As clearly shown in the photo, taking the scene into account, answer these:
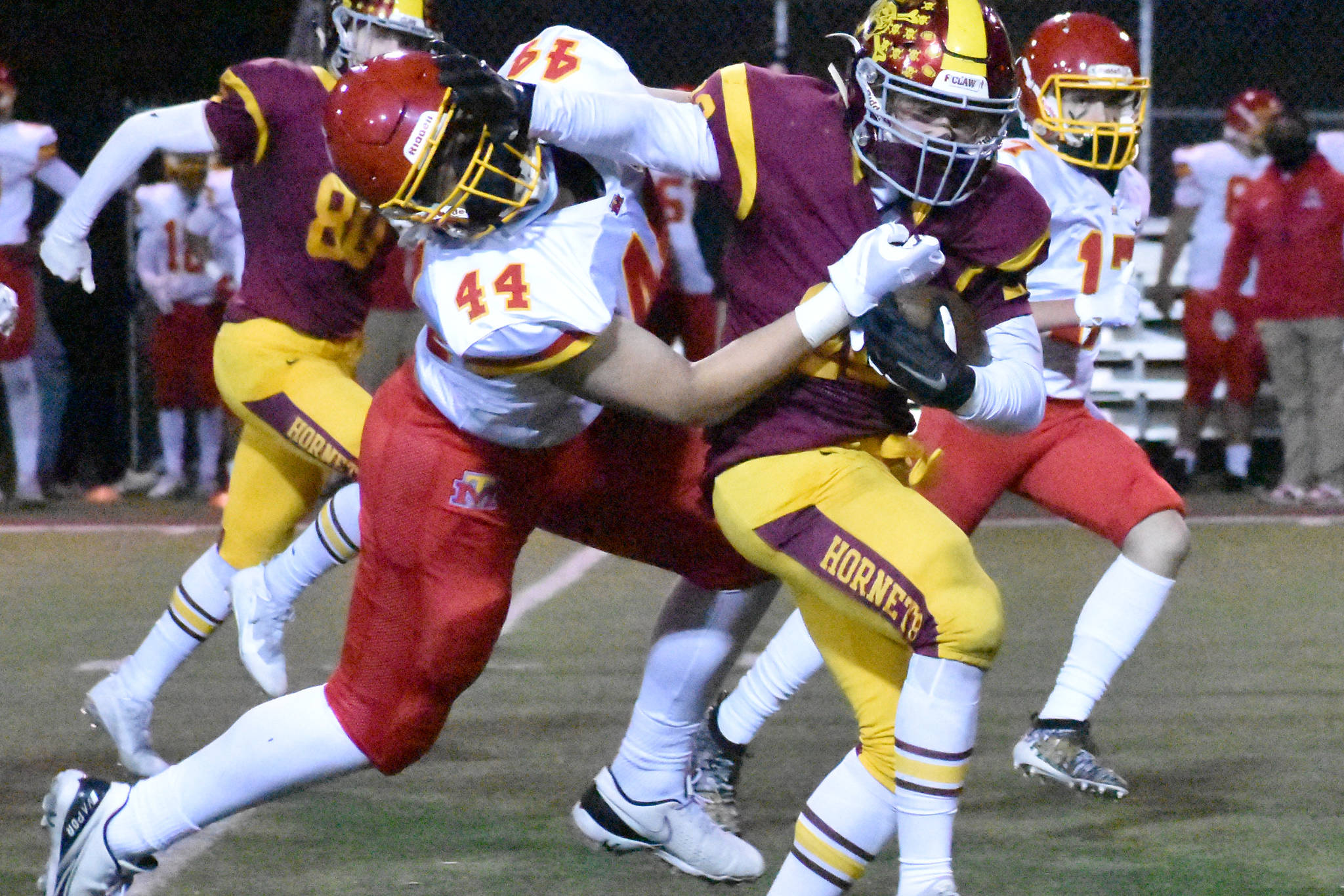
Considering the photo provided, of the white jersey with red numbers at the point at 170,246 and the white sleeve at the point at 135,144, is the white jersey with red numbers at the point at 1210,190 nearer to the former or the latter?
the white jersey with red numbers at the point at 170,246

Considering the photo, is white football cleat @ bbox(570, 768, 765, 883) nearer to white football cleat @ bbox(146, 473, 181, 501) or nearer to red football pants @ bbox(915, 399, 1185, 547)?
red football pants @ bbox(915, 399, 1185, 547)

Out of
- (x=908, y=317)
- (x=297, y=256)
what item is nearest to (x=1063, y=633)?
(x=297, y=256)

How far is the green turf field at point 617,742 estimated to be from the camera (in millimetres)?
3270

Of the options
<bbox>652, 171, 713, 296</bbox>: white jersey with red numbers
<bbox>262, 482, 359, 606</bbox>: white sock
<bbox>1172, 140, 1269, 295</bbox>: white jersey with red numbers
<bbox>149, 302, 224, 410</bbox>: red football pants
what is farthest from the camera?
<bbox>149, 302, 224, 410</bbox>: red football pants

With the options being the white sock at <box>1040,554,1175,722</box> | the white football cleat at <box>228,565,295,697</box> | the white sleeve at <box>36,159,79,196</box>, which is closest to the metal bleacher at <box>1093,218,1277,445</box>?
the white sleeve at <box>36,159,79,196</box>

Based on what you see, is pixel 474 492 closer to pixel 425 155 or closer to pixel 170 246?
pixel 425 155

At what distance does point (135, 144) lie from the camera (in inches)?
152

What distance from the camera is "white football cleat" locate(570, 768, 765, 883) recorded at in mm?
3230

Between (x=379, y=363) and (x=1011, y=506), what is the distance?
9.99ft

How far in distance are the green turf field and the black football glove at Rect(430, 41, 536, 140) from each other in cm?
138

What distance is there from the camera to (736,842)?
3.25 m

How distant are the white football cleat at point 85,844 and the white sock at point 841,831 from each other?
3.49ft

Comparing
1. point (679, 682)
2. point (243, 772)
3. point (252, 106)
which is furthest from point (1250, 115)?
point (243, 772)

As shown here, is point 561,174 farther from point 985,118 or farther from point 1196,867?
point 1196,867
